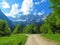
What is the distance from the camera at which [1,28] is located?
52.8 m

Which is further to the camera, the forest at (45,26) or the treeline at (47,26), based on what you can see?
the forest at (45,26)

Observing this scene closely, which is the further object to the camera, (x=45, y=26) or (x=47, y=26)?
(x=45, y=26)

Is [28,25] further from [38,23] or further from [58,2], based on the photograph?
[58,2]

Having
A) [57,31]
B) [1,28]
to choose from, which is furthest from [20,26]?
[1,28]

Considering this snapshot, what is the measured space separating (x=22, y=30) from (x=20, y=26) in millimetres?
3209

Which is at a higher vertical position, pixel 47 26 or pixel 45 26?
pixel 47 26

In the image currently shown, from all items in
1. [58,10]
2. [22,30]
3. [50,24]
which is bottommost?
[22,30]

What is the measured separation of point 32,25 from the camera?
118375 millimetres

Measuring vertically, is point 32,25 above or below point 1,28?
below

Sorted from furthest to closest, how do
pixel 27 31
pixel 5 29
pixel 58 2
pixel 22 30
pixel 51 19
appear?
pixel 22 30, pixel 27 31, pixel 51 19, pixel 5 29, pixel 58 2

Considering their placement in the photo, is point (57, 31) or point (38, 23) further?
point (38, 23)

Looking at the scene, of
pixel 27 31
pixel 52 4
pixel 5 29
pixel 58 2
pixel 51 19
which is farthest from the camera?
pixel 27 31

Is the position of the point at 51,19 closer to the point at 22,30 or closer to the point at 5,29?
the point at 5,29

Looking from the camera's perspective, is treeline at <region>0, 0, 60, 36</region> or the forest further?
the forest
